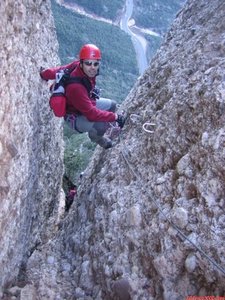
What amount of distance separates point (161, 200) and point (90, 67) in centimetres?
230

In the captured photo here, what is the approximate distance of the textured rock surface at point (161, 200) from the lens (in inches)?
171

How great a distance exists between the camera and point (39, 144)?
677cm

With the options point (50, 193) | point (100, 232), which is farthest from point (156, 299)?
point (50, 193)

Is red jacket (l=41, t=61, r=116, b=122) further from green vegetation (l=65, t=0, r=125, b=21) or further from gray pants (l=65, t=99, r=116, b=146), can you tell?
green vegetation (l=65, t=0, r=125, b=21)

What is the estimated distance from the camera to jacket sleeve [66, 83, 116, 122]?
19.9 ft

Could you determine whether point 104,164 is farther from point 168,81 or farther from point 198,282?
point 198,282

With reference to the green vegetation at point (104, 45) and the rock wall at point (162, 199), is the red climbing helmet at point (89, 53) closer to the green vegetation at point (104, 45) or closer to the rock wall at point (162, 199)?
the rock wall at point (162, 199)

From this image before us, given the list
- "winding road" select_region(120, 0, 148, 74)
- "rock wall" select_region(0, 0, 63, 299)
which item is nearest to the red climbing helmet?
"rock wall" select_region(0, 0, 63, 299)

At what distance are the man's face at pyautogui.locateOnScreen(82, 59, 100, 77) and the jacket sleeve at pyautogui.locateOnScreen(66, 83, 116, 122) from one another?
234mm

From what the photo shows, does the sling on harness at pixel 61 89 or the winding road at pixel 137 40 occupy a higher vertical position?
the sling on harness at pixel 61 89

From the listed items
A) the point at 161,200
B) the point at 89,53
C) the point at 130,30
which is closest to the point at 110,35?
the point at 130,30

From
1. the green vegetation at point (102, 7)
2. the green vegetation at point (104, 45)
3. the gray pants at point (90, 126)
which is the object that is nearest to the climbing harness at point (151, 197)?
the gray pants at point (90, 126)

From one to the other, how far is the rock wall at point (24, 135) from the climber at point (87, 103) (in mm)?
543

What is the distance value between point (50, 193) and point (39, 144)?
1.54m
